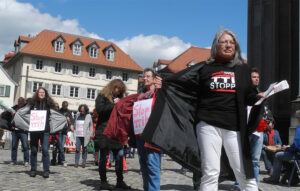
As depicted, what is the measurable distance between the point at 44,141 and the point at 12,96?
48.4 meters

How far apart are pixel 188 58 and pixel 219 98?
224ft

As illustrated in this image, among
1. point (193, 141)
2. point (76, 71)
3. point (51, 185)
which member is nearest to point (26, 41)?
point (76, 71)

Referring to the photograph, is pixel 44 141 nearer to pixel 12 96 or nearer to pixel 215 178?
pixel 215 178

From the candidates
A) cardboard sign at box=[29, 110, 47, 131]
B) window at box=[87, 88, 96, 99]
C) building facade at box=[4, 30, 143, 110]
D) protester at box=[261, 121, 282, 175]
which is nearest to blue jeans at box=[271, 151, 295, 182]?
protester at box=[261, 121, 282, 175]

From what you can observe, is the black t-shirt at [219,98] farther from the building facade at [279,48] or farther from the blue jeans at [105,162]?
the building facade at [279,48]

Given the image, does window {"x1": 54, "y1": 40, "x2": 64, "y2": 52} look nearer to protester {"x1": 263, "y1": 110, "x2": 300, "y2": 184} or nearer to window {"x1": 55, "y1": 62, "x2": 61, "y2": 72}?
window {"x1": 55, "y1": 62, "x2": 61, "y2": 72}

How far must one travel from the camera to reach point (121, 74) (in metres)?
61.3

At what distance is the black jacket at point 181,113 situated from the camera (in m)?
4.40

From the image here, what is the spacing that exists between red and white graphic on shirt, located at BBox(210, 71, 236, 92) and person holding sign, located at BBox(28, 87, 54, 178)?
5.83 meters

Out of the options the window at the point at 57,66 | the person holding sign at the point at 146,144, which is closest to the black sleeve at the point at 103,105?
the person holding sign at the point at 146,144

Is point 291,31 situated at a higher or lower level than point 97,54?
lower

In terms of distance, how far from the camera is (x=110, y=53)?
62.2 meters

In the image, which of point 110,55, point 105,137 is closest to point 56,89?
point 110,55

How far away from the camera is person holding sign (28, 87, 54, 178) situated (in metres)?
9.27
